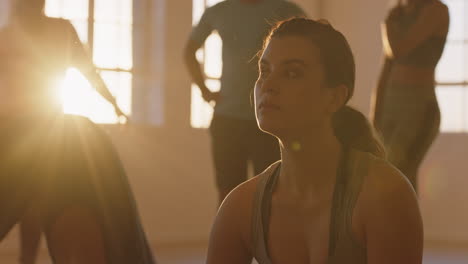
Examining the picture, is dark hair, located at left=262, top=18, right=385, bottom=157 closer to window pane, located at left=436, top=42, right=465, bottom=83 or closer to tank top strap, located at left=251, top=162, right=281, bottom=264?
tank top strap, located at left=251, top=162, right=281, bottom=264

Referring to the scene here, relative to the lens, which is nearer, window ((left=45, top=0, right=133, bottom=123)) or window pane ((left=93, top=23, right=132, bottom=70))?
window ((left=45, top=0, right=133, bottom=123))

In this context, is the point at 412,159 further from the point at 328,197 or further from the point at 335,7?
the point at 335,7

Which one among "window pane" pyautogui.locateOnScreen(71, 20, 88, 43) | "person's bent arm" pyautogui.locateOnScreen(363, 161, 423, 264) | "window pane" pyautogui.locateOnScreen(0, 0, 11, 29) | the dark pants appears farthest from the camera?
"window pane" pyautogui.locateOnScreen(71, 20, 88, 43)

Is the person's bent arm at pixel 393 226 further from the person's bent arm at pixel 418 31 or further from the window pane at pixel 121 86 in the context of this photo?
the window pane at pixel 121 86

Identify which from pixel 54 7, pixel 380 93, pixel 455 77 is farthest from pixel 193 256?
pixel 455 77

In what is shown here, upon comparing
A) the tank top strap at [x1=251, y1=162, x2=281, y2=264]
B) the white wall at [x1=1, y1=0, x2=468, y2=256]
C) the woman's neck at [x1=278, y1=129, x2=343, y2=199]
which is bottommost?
the white wall at [x1=1, y1=0, x2=468, y2=256]

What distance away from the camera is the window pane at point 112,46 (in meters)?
5.84

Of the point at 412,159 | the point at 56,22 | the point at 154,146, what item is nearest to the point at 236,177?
the point at 412,159

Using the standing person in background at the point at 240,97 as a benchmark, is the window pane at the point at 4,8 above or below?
above

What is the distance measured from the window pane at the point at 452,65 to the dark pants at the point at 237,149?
3.65 m

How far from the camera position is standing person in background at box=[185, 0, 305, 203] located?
11.4ft

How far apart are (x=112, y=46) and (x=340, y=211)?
4.48m

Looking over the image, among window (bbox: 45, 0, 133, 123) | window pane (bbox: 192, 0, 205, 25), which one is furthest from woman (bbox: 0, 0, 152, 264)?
window pane (bbox: 192, 0, 205, 25)

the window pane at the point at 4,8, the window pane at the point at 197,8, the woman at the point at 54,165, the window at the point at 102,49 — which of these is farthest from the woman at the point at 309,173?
the window pane at the point at 197,8
